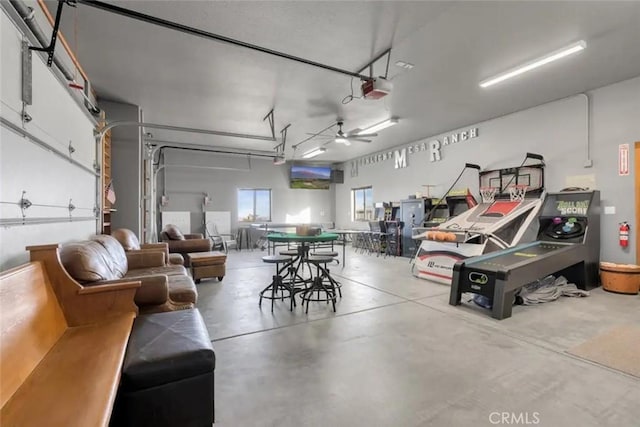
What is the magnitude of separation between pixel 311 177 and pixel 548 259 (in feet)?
30.2

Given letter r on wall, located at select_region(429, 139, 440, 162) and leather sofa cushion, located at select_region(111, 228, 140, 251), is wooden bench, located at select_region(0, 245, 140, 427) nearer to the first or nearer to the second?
leather sofa cushion, located at select_region(111, 228, 140, 251)

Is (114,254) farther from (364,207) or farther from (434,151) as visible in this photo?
(364,207)

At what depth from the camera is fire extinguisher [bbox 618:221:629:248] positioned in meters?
4.92

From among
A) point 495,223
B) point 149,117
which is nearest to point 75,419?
point 495,223

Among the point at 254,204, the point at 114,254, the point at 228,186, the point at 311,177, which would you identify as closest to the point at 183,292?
the point at 114,254

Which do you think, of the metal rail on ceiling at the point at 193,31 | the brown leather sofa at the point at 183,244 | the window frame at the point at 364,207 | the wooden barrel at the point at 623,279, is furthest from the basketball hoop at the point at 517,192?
the brown leather sofa at the point at 183,244

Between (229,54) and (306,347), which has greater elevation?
(229,54)

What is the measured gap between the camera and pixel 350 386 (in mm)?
2174

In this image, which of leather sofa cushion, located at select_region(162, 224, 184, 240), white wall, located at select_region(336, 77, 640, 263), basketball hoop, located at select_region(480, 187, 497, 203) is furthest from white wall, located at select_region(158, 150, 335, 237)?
basketball hoop, located at select_region(480, 187, 497, 203)

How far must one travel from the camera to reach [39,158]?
2.44 meters

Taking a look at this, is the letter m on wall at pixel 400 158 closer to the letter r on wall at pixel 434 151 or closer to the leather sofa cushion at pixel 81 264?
the letter r on wall at pixel 434 151

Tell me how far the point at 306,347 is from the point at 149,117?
6.42 metres

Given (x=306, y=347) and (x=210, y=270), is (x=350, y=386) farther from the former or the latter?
(x=210, y=270)

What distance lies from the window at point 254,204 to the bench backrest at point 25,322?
9.64 meters
